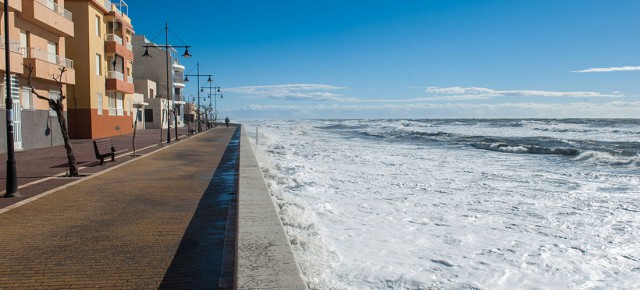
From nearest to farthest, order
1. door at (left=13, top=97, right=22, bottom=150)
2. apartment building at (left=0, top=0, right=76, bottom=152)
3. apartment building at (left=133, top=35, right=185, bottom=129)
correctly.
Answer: apartment building at (left=0, top=0, right=76, bottom=152), door at (left=13, top=97, right=22, bottom=150), apartment building at (left=133, top=35, right=185, bottom=129)

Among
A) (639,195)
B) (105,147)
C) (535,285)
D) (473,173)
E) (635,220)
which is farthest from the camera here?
(473,173)

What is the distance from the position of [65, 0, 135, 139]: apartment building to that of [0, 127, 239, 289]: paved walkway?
61.4 feet

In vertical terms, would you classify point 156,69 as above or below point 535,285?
above

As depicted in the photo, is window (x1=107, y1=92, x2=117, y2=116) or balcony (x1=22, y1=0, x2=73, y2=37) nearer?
balcony (x1=22, y1=0, x2=73, y2=37)

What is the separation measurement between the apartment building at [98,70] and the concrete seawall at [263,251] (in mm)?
23829

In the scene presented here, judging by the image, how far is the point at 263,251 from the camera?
498 cm

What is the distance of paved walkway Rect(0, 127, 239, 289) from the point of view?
4.58 m

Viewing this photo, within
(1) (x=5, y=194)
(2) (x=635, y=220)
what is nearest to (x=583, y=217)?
(2) (x=635, y=220)

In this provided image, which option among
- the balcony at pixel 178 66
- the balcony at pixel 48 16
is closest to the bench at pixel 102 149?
the balcony at pixel 48 16

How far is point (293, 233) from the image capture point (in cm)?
743

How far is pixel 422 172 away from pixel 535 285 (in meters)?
11.3

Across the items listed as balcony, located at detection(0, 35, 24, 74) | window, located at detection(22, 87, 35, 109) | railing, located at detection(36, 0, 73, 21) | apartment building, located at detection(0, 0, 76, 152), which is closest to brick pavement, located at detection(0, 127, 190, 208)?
apartment building, located at detection(0, 0, 76, 152)

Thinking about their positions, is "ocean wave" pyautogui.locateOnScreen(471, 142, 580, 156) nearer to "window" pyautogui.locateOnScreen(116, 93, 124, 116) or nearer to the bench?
the bench

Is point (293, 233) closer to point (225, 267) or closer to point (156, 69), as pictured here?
point (225, 267)
